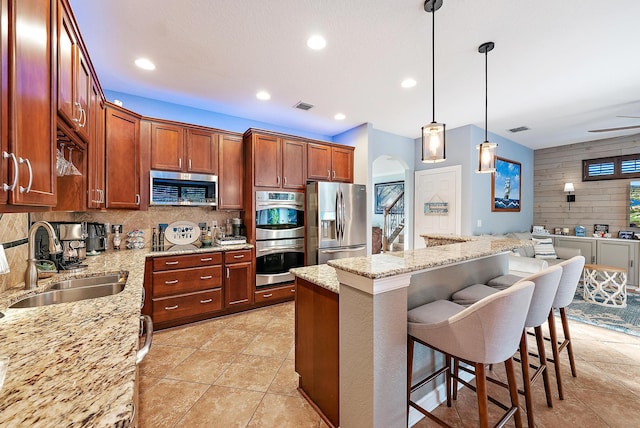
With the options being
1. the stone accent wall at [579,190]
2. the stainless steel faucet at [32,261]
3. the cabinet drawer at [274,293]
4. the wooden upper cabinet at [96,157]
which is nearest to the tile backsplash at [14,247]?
the stainless steel faucet at [32,261]

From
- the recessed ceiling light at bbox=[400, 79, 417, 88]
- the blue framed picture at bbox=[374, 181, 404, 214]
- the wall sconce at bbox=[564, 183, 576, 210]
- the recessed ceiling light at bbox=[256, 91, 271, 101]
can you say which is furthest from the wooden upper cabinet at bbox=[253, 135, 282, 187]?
the wall sconce at bbox=[564, 183, 576, 210]

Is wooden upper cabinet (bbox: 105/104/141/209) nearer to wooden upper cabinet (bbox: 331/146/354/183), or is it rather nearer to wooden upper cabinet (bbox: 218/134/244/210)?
wooden upper cabinet (bbox: 218/134/244/210)

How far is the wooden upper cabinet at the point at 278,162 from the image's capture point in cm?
359

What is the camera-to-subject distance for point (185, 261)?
306cm

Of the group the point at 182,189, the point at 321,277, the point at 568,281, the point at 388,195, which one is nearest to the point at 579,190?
the point at 388,195

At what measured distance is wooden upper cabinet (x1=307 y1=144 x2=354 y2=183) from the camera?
160 inches

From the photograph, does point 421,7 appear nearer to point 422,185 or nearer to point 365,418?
point 365,418

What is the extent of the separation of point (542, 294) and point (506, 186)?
4.62 m

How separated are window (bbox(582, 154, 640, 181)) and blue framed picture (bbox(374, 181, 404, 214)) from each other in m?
3.95

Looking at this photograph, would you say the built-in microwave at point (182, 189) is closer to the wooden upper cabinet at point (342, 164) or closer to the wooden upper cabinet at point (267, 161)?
the wooden upper cabinet at point (267, 161)

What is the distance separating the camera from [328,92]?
10.7ft

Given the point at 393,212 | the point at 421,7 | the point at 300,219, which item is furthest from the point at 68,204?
the point at 393,212

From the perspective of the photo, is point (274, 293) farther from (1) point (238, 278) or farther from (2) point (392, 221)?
(2) point (392, 221)

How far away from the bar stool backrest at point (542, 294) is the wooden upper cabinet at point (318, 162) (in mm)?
3037
